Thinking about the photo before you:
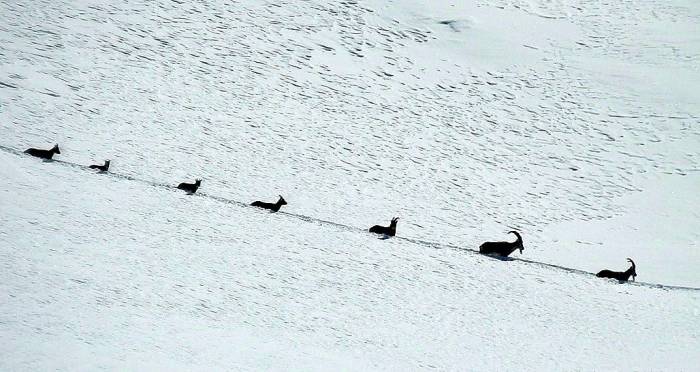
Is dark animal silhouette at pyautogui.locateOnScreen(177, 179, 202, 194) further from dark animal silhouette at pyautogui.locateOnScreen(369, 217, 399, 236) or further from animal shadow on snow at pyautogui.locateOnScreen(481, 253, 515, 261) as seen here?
animal shadow on snow at pyautogui.locateOnScreen(481, 253, 515, 261)

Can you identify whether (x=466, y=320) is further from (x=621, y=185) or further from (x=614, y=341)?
(x=621, y=185)

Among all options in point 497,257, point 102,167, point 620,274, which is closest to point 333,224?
point 497,257

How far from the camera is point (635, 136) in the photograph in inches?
580

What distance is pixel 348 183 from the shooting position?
36.2ft

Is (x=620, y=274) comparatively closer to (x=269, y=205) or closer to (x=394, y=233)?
(x=394, y=233)

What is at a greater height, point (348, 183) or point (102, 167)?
point (102, 167)

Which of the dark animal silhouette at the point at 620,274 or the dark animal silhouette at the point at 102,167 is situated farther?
the dark animal silhouette at the point at 102,167

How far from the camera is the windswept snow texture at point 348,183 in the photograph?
584 cm

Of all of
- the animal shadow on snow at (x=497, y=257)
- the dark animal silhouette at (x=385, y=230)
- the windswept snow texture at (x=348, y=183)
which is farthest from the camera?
the dark animal silhouette at (x=385, y=230)

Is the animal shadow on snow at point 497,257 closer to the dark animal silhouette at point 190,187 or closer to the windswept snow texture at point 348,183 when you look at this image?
the windswept snow texture at point 348,183

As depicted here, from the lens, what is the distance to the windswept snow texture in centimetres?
584

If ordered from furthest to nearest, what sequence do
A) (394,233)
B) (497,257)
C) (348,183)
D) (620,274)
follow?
(348,183)
(394,233)
(497,257)
(620,274)

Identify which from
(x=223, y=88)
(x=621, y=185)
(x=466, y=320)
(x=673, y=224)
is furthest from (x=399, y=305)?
(x=223, y=88)

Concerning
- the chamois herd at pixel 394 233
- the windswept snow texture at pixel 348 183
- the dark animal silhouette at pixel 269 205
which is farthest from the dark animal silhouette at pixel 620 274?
the dark animal silhouette at pixel 269 205
